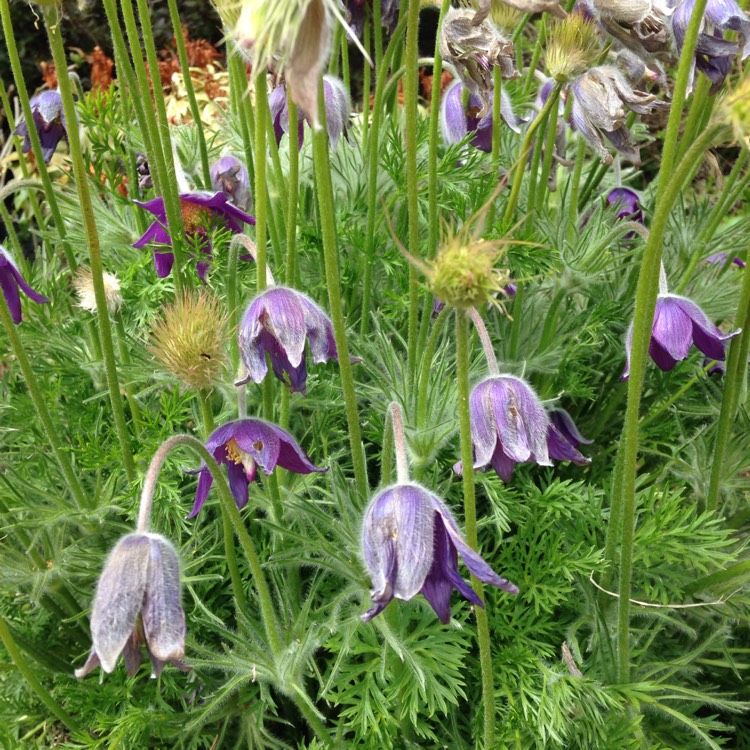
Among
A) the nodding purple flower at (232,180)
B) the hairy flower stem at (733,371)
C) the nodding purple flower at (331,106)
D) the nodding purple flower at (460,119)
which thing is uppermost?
the nodding purple flower at (331,106)

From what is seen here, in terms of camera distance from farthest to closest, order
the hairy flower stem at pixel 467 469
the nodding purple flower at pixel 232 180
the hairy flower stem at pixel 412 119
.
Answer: the nodding purple flower at pixel 232 180
the hairy flower stem at pixel 412 119
the hairy flower stem at pixel 467 469

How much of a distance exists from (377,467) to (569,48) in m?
0.98

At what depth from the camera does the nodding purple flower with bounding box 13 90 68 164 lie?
1796 millimetres

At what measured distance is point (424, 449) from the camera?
4.41 ft

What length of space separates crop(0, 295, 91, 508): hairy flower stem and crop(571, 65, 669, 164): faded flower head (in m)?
1.06

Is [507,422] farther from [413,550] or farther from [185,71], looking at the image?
[185,71]

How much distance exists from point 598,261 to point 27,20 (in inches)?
167

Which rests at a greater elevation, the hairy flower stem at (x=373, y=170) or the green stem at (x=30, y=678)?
the hairy flower stem at (x=373, y=170)

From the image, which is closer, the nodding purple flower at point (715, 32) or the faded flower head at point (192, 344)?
the faded flower head at point (192, 344)

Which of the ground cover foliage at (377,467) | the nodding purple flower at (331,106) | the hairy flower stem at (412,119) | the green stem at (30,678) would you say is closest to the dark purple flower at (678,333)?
the ground cover foliage at (377,467)

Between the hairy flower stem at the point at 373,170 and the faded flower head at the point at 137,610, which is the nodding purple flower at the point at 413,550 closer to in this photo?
the faded flower head at the point at 137,610

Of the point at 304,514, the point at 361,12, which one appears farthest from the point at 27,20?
the point at 304,514

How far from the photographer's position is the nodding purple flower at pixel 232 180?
5.80ft

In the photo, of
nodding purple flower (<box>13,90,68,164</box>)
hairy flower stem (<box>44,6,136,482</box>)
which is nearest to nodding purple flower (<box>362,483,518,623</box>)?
hairy flower stem (<box>44,6,136,482</box>)
